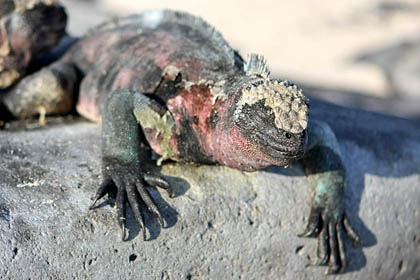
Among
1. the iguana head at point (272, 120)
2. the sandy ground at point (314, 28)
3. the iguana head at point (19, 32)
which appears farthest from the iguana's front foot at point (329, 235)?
the sandy ground at point (314, 28)

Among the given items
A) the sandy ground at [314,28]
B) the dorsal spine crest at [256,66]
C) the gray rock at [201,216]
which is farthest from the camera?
the sandy ground at [314,28]

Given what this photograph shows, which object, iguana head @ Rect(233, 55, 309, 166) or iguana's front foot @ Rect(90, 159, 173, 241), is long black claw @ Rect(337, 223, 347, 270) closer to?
iguana head @ Rect(233, 55, 309, 166)

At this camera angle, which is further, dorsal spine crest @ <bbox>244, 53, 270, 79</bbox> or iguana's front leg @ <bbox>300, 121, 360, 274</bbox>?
iguana's front leg @ <bbox>300, 121, 360, 274</bbox>

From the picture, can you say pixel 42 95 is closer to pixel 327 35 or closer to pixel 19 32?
pixel 19 32

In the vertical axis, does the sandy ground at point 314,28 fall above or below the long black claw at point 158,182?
below

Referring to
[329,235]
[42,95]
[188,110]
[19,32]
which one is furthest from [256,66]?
[19,32]

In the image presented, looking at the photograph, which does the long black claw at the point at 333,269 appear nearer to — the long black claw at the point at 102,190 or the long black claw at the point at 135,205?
the long black claw at the point at 135,205

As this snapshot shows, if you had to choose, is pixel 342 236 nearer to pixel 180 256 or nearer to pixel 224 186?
pixel 224 186

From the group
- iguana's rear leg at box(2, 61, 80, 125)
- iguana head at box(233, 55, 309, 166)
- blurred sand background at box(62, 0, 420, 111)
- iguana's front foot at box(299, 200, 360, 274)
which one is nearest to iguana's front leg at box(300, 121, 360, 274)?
iguana's front foot at box(299, 200, 360, 274)
